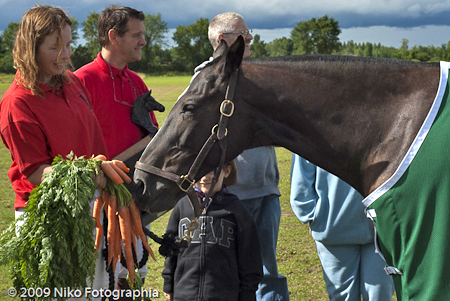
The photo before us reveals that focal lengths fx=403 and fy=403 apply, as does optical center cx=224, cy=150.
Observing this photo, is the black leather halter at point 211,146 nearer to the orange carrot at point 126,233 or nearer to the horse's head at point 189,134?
the horse's head at point 189,134

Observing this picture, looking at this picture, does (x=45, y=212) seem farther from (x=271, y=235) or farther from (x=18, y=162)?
(x=271, y=235)

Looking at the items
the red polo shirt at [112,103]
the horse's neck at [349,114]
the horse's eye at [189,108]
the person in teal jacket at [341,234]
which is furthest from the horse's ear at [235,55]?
the red polo shirt at [112,103]

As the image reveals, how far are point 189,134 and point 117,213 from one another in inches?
→ 25.3

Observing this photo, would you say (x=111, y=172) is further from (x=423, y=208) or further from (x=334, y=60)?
(x=423, y=208)

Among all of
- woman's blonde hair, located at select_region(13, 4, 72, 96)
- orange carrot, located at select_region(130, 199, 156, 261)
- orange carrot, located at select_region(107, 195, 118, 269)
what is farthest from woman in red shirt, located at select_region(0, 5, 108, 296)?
orange carrot, located at select_region(130, 199, 156, 261)

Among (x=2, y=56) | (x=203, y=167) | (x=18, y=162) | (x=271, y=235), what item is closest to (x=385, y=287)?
(x=271, y=235)

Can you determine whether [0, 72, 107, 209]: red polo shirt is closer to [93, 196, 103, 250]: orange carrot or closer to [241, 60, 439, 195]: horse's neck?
[93, 196, 103, 250]: orange carrot

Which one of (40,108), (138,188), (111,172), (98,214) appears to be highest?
(40,108)

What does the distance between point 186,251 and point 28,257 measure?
1071 mm

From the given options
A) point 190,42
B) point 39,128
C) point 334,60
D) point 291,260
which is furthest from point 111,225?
point 190,42

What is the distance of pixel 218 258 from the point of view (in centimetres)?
278

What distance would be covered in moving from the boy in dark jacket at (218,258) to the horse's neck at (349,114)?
25.7 inches

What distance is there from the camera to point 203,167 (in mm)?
2414

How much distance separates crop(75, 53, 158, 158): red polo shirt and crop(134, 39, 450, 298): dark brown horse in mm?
1007
